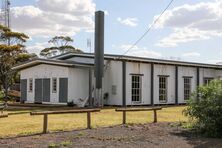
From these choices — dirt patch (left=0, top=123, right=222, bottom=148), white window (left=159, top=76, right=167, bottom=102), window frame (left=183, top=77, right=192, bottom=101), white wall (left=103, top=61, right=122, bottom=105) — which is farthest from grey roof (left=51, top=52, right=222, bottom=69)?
dirt patch (left=0, top=123, right=222, bottom=148)

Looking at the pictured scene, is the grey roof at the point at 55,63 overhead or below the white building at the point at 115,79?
overhead

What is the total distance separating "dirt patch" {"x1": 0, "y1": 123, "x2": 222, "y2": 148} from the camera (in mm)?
11070

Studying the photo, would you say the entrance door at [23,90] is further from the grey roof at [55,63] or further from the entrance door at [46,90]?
the entrance door at [46,90]

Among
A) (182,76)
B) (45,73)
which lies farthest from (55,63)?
(182,76)

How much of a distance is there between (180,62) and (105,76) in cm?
618

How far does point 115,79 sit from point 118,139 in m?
17.6

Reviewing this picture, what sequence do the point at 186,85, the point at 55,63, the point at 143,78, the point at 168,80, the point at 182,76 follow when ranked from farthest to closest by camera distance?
the point at 186,85
the point at 182,76
the point at 168,80
the point at 143,78
the point at 55,63

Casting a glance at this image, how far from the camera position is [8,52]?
142ft

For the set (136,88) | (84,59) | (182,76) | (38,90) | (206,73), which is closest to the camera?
(136,88)

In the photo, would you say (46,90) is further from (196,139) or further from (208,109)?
(196,139)

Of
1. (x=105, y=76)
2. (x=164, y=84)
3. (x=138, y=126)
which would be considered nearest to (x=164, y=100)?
(x=164, y=84)

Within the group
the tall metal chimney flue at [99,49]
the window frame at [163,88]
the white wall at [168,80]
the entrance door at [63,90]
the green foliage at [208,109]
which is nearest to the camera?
the green foliage at [208,109]

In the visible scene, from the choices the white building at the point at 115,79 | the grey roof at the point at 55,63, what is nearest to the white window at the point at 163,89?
the white building at the point at 115,79

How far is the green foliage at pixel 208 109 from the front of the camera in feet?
43.9
